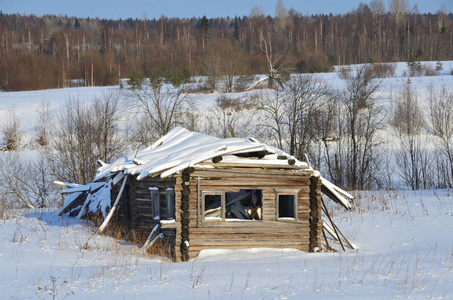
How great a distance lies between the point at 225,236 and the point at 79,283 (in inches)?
223

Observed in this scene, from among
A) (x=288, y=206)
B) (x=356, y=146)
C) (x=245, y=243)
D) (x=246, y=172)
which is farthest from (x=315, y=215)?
(x=356, y=146)

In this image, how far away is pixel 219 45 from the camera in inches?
2635

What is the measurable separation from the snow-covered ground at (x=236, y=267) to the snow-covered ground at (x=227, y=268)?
22 mm

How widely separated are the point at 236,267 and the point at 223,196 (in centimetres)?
310

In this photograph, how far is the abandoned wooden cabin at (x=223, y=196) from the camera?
14750 millimetres

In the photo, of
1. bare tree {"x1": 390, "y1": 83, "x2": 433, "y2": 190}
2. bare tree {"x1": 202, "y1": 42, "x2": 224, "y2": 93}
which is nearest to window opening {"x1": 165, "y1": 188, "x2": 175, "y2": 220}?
bare tree {"x1": 390, "y1": 83, "x2": 433, "y2": 190}

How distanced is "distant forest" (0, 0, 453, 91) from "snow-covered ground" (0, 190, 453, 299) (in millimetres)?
41863

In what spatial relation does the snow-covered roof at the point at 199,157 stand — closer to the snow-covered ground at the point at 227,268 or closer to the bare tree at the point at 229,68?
the snow-covered ground at the point at 227,268

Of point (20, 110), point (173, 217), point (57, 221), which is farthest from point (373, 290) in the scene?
point (20, 110)

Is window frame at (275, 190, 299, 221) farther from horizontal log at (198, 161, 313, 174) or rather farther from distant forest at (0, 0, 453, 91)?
distant forest at (0, 0, 453, 91)

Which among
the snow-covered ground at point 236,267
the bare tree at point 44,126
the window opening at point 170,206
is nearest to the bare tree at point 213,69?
the bare tree at point 44,126

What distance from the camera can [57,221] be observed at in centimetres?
2020

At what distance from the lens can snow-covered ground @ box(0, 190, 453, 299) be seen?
9789 mm

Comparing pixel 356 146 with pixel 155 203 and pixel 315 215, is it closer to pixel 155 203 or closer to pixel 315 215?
pixel 315 215
